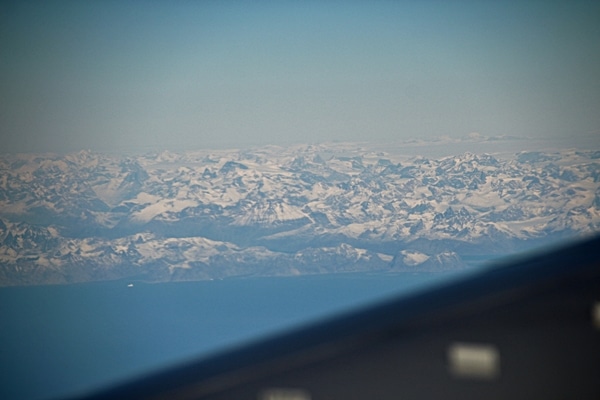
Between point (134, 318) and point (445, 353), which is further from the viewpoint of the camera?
point (134, 318)

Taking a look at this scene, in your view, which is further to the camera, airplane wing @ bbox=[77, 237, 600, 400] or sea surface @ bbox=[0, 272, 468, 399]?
sea surface @ bbox=[0, 272, 468, 399]

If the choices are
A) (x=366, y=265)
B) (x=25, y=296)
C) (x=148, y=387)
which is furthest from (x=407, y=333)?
(x=366, y=265)

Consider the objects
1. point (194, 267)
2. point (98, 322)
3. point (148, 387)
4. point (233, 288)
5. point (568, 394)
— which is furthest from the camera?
point (194, 267)

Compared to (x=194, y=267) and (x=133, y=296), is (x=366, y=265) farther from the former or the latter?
(x=133, y=296)

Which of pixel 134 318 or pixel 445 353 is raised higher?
pixel 445 353

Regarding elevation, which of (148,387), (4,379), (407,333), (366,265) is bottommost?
(366,265)

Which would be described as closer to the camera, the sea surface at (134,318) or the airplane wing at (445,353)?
the airplane wing at (445,353)

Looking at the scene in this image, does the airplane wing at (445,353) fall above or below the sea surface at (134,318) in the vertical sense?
above

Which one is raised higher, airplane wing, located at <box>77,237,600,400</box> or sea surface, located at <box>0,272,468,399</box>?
airplane wing, located at <box>77,237,600,400</box>
